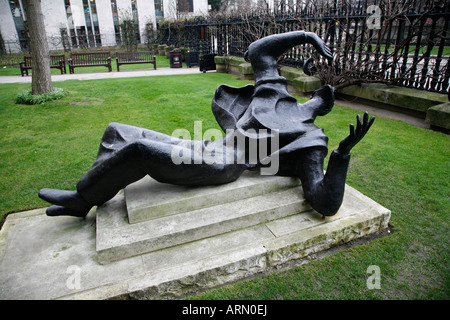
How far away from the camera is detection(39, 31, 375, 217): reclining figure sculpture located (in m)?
2.83

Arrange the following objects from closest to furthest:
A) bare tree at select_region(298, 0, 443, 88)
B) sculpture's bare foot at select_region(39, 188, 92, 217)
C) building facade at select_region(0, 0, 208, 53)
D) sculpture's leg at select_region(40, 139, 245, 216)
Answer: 1. sculpture's leg at select_region(40, 139, 245, 216)
2. sculpture's bare foot at select_region(39, 188, 92, 217)
3. bare tree at select_region(298, 0, 443, 88)
4. building facade at select_region(0, 0, 208, 53)

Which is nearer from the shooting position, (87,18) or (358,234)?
(358,234)

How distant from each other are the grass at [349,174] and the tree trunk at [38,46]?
85 centimetres

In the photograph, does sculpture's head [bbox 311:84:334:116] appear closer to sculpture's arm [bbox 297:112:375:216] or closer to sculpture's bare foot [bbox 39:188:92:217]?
sculpture's arm [bbox 297:112:375:216]

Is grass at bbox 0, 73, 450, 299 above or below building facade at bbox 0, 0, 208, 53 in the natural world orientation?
below

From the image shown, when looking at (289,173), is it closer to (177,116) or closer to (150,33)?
(177,116)

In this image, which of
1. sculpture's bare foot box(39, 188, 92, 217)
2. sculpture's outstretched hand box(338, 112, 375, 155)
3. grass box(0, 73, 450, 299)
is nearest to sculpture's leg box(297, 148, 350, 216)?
sculpture's outstretched hand box(338, 112, 375, 155)

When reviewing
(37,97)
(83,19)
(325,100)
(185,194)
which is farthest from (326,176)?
(83,19)

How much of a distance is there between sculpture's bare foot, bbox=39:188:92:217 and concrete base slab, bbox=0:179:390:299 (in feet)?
0.85

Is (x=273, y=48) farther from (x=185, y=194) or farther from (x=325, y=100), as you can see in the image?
(x=185, y=194)

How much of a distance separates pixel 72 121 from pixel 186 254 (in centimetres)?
614

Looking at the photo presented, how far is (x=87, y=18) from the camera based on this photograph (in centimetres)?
3106
